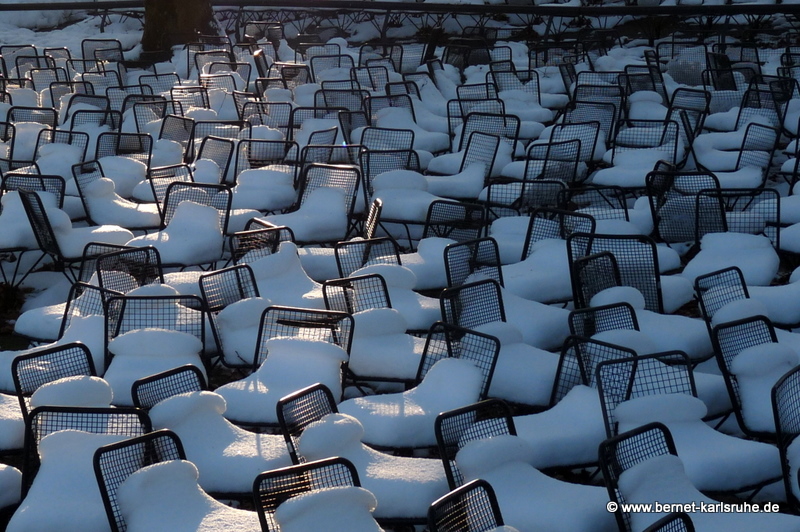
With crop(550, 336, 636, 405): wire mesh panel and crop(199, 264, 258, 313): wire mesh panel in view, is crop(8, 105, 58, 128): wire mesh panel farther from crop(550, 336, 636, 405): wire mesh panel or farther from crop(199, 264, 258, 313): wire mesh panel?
crop(550, 336, 636, 405): wire mesh panel

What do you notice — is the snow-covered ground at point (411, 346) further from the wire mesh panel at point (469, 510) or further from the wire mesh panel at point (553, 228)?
the wire mesh panel at point (469, 510)

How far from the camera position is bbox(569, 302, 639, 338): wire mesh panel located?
589cm

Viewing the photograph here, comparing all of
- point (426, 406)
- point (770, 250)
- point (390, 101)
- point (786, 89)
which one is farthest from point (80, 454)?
point (786, 89)

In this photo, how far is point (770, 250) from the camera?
756 centimetres

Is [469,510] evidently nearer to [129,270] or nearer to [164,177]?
[129,270]

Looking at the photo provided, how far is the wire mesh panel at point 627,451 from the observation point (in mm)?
4008

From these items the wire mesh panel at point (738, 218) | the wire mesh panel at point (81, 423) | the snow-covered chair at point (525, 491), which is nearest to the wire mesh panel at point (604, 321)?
the snow-covered chair at point (525, 491)

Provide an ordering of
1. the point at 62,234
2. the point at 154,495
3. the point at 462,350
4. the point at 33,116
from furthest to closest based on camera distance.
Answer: the point at 33,116 < the point at 62,234 < the point at 462,350 < the point at 154,495

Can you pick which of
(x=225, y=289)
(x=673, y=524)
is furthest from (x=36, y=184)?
(x=673, y=524)

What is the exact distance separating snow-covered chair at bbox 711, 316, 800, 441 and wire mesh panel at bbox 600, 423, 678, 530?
3.50 ft

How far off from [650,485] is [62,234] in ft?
18.7

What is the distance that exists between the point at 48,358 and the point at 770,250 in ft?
18.7

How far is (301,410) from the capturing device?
4.74m

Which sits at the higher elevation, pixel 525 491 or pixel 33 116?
pixel 33 116
